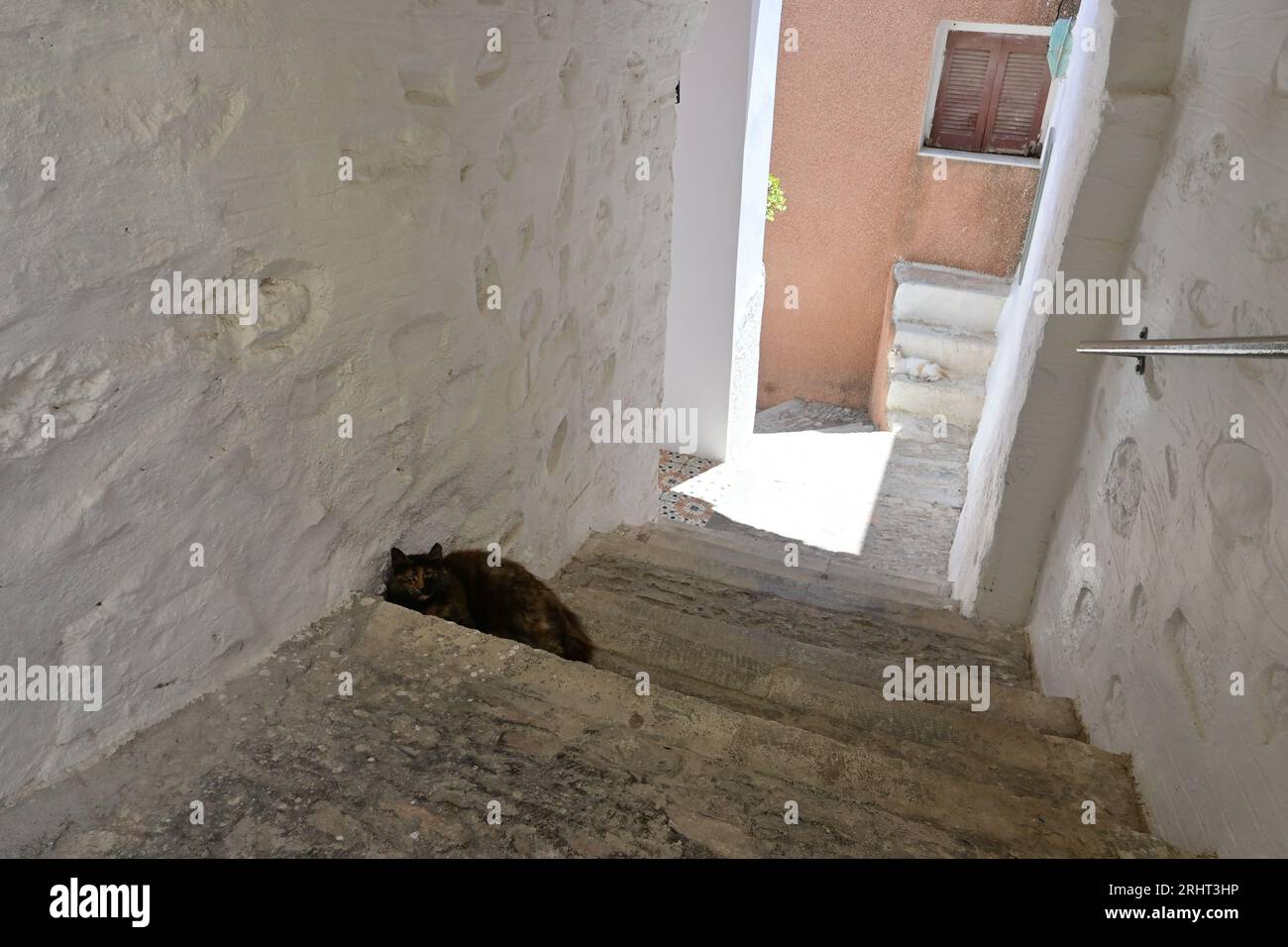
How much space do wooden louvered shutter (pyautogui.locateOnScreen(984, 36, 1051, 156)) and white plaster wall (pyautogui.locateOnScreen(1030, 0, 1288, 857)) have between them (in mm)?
6440

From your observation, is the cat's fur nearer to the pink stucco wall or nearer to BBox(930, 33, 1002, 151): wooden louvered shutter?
the pink stucco wall

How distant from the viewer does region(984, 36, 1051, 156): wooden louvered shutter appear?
802cm

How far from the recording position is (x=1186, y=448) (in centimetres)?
193

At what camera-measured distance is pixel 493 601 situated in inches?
92.3

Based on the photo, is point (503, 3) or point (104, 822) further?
point (503, 3)

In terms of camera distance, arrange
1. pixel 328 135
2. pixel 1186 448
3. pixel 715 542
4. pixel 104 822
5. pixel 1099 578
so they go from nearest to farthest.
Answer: pixel 104 822 → pixel 328 135 → pixel 1186 448 → pixel 1099 578 → pixel 715 542

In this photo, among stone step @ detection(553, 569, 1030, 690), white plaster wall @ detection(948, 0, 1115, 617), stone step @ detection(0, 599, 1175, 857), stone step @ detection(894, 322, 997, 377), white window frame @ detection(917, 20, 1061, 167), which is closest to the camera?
stone step @ detection(0, 599, 1175, 857)

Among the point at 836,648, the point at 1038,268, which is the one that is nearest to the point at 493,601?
the point at 836,648

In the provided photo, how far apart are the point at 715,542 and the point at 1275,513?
3.10 m

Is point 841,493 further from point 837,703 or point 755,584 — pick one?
point 837,703

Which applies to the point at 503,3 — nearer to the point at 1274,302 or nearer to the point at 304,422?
the point at 304,422

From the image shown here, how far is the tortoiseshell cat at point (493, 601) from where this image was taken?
217cm

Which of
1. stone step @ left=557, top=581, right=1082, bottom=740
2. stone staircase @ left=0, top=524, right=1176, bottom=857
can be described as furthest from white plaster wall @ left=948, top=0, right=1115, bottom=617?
stone staircase @ left=0, top=524, right=1176, bottom=857
